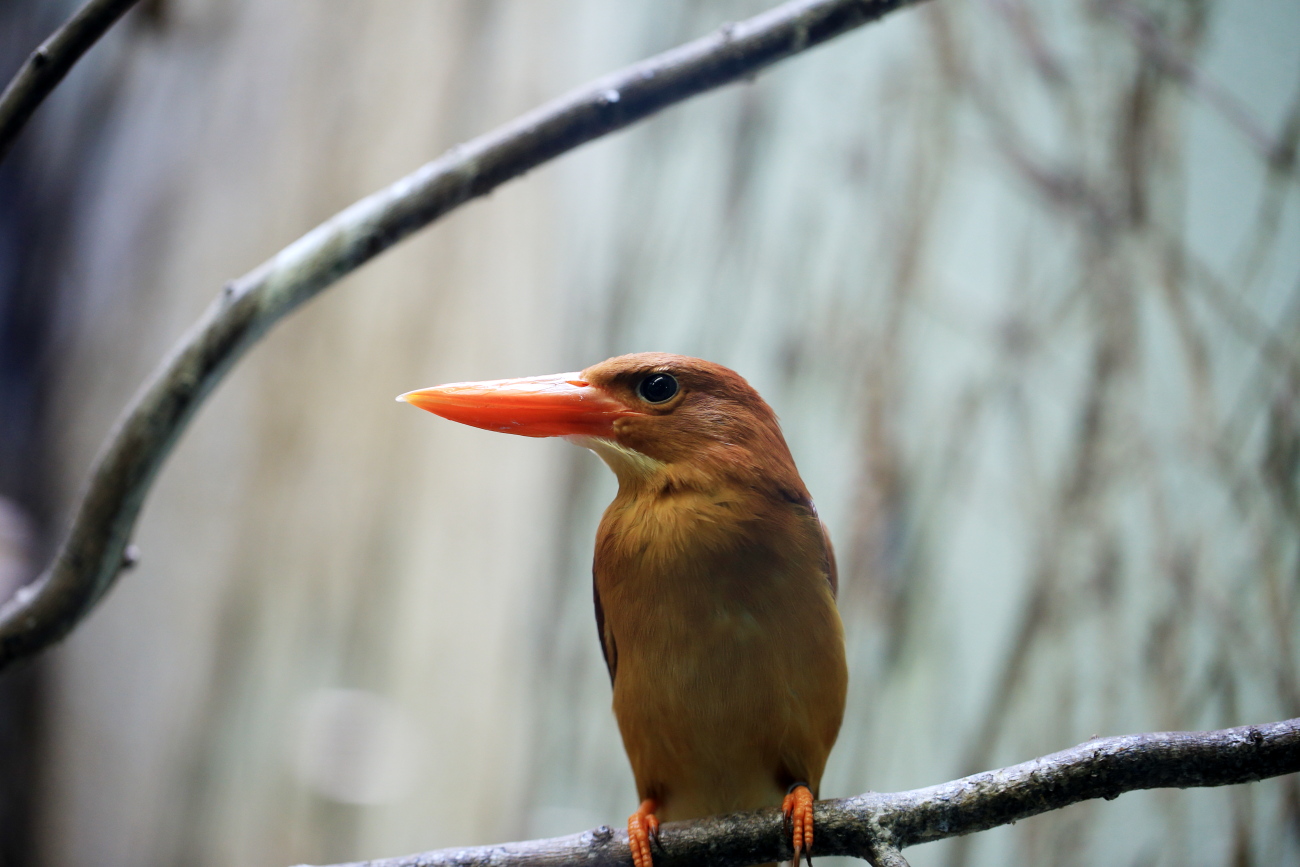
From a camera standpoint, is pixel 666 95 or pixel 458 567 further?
pixel 458 567

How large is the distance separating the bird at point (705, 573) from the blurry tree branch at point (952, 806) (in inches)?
1.1

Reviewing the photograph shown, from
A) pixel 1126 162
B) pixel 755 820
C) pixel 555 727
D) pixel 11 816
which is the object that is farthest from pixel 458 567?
pixel 1126 162

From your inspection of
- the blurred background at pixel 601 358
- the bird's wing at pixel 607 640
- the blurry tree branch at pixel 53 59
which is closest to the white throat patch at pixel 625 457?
the bird's wing at pixel 607 640

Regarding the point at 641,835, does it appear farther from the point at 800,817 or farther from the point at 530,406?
the point at 530,406

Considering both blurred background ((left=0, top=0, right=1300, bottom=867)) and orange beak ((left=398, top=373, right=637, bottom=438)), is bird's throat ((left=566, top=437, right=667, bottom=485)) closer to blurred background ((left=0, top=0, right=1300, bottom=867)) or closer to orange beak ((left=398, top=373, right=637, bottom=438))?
orange beak ((left=398, top=373, right=637, bottom=438))

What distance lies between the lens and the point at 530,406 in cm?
73

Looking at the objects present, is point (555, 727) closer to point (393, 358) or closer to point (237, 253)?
point (393, 358)

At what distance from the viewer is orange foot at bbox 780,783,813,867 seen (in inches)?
27.8

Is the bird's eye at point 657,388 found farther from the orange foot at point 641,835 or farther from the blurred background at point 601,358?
the blurred background at point 601,358

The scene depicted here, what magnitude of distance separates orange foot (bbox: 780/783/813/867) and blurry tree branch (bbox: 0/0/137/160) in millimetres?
982

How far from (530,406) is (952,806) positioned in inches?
20.1

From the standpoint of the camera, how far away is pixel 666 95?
2.87ft

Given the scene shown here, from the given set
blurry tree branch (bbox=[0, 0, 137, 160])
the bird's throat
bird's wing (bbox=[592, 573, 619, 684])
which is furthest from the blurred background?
blurry tree branch (bbox=[0, 0, 137, 160])

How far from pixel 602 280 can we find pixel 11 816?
2.00m
